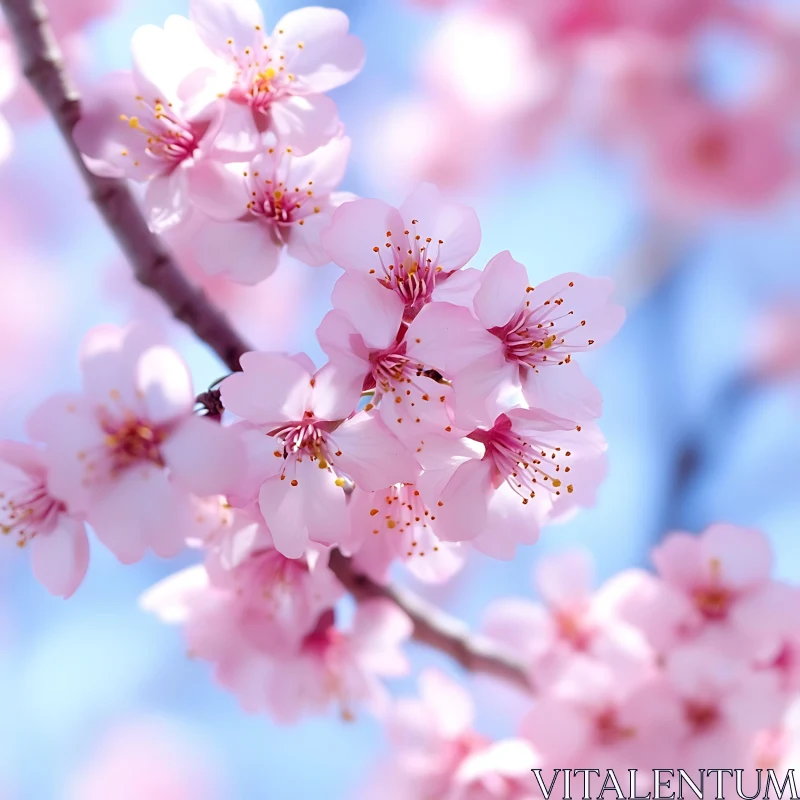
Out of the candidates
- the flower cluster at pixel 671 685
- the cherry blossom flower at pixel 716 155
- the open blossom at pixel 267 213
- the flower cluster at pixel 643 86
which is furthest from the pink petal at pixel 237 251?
the cherry blossom flower at pixel 716 155

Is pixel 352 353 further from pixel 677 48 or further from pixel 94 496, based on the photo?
pixel 677 48

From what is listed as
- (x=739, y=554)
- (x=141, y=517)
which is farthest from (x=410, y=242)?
(x=739, y=554)

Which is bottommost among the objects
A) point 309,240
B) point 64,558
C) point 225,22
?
point 64,558

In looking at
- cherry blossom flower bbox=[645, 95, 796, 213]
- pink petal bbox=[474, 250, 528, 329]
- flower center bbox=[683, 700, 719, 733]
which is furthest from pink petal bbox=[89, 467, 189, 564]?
cherry blossom flower bbox=[645, 95, 796, 213]

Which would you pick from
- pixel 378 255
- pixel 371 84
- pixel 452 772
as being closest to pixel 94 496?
pixel 378 255

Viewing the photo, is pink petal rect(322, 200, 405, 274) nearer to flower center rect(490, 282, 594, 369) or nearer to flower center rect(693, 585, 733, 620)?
flower center rect(490, 282, 594, 369)

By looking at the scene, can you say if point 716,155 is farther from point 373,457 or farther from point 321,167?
point 373,457

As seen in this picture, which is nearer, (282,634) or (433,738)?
(282,634)
